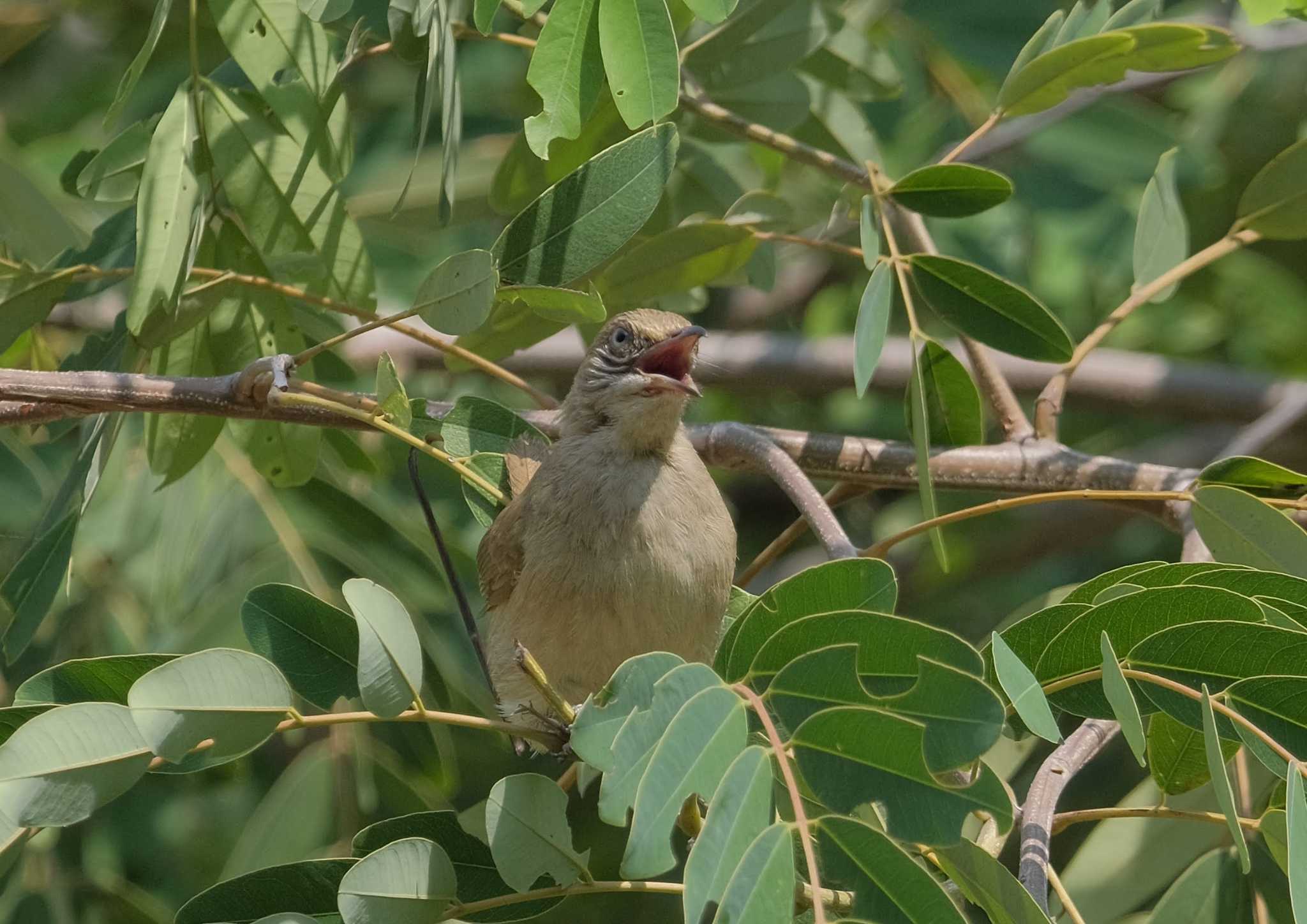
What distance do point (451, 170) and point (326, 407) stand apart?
33.7 inches

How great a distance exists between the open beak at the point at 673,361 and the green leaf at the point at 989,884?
67.3 inches

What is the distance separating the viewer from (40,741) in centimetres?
238

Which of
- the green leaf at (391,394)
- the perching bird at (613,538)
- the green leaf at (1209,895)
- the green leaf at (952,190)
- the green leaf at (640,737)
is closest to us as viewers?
the green leaf at (640,737)

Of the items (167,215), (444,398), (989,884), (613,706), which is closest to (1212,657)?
(989,884)

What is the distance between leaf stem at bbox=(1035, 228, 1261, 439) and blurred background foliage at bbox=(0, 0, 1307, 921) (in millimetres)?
1073

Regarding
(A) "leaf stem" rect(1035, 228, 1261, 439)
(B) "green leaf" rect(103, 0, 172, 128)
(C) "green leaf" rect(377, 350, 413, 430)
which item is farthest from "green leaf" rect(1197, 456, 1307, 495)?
(B) "green leaf" rect(103, 0, 172, 128)

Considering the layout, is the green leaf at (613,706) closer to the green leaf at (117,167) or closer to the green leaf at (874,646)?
the green leaf at (874,646)

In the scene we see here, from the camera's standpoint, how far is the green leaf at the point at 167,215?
3262 millimetres

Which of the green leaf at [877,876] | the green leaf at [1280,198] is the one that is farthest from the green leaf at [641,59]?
the green leaf at [1280,198]

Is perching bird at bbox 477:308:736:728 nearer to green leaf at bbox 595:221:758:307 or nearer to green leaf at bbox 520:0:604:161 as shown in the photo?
green leaf at bbox 595:221:758:307

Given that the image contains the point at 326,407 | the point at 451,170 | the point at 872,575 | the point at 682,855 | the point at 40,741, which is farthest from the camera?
the point at 682,855

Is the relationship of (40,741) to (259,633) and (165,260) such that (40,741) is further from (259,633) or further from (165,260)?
(165,260)

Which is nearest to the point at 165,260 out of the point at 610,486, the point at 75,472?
the point at 75,472

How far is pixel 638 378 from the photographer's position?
4027 millimetres
